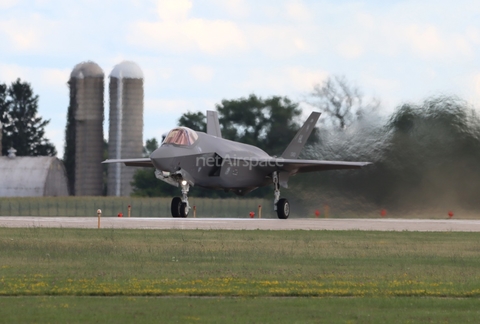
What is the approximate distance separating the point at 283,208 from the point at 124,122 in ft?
124

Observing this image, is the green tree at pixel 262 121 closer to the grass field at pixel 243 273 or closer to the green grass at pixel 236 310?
the grass field at pixel 243 273

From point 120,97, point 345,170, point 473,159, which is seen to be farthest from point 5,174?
point 473,159

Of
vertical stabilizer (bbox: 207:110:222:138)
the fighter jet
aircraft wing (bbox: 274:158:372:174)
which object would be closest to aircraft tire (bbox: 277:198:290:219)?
the fighter jet

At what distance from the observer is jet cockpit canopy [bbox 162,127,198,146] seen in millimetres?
35938

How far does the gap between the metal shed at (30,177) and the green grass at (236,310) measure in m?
61.6

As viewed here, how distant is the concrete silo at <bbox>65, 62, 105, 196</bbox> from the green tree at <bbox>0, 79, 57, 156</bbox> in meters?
20.3

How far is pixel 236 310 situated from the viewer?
11.9m

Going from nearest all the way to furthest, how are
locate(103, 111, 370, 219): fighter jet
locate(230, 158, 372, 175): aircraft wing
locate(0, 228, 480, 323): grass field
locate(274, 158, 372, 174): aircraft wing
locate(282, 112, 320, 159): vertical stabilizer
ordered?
1. locate(0, 228, 480, 323): grass field
2. locate(103, 111, 370, 219): fighter jet
3. locate(274, 158, 372, 174): aircraft wing
4. locate(230, 158, 372, 175): aircraft wing
5. locate(282, 112, 320, 159): vertical stabilizer

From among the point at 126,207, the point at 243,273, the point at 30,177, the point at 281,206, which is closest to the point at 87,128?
the point at 30,177

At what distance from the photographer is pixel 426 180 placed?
38.5 metres

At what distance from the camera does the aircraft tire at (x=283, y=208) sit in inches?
1563

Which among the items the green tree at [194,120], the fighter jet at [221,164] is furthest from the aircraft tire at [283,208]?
the green tree at [194,120]

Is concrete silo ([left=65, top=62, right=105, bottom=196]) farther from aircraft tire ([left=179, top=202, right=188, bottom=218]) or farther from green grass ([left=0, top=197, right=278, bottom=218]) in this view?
aircraft tire ([left=179, top=202, right=188, bottom=218])

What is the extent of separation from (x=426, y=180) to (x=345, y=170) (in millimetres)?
3728
